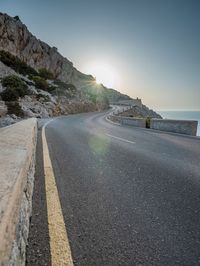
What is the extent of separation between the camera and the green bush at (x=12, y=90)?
25.0 metres

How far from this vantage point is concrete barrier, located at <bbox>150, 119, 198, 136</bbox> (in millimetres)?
12312

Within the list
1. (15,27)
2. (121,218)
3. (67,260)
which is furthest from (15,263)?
(15,27)

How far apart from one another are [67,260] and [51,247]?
25 centimetres

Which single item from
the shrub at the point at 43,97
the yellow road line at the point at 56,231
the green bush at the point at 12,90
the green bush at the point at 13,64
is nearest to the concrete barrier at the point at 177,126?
the yellow road line at the point at 56,231

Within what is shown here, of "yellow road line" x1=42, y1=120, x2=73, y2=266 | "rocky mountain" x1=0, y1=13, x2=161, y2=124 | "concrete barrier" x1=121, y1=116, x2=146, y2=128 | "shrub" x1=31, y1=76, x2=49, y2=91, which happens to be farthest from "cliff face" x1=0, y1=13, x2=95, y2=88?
"yellow road line" x1=42, y1=120, x2=73, y2=266

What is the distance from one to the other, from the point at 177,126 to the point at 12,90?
68.3 ft

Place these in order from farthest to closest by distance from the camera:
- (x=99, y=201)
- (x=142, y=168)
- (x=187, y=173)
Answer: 1. (x=142, y=168)
2. (x=187, y=173)
3. (x=99, y=201)

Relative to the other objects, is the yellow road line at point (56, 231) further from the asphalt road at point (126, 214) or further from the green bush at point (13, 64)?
the green bush at point (13, 64)

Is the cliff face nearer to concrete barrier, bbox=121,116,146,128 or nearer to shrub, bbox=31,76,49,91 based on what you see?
shrub, bbox=31,76,49,91

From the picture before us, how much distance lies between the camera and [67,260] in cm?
176

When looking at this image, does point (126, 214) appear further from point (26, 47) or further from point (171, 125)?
point (26, 47)

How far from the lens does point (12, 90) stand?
25.7 m

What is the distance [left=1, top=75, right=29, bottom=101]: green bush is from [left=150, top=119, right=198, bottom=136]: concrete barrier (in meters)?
17.9

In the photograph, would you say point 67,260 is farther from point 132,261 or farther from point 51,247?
point 132,261
